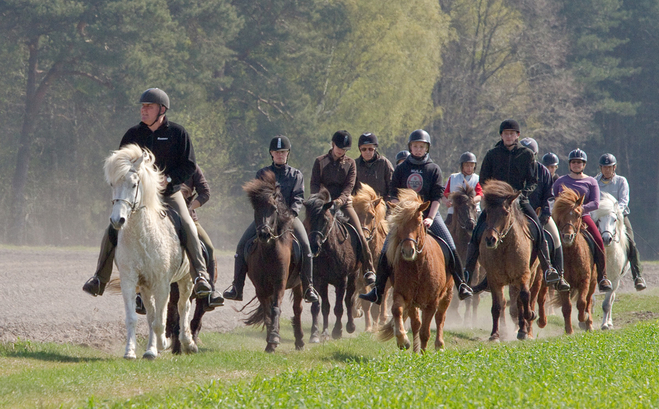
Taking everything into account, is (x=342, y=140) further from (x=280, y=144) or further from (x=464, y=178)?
(x=464, y=178)

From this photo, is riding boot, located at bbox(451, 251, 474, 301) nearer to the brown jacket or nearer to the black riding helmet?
the brown jacket

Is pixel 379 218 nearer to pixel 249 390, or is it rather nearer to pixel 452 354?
pixel 452 354

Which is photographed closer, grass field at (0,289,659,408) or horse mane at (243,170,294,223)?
grass field at (0,289,659,408)

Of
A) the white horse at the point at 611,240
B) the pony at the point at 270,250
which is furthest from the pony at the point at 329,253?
the white horse at the point at 611,240

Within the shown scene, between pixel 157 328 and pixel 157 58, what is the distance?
26.2m

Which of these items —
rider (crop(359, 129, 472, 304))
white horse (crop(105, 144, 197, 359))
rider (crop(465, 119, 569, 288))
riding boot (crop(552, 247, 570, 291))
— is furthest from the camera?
riding boot (crop(552, 247, 570, 291))

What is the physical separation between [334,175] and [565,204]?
3.89m

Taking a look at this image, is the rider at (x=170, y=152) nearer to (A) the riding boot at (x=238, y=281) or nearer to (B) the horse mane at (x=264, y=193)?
(B) the horse mane at (x=264, y=193)

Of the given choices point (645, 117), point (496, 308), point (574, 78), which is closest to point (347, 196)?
point (496, 308)

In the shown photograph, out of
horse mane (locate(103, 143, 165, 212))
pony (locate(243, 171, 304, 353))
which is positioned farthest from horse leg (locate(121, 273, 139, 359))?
pony (locate(243, 171, 304, 353))

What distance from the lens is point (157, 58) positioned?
34781mm

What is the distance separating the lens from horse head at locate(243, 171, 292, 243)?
11.3m

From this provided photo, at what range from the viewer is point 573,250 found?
1440 cm

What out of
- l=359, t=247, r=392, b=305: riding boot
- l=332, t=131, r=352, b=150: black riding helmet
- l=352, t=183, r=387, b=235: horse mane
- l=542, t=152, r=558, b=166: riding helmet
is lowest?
l=359, t=247, r=392, b=305: riding boot
